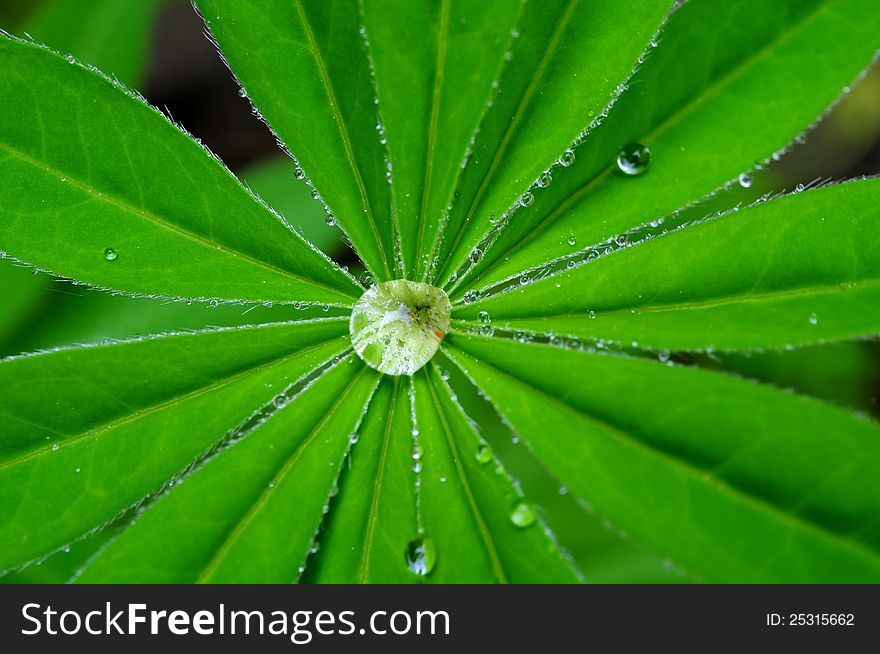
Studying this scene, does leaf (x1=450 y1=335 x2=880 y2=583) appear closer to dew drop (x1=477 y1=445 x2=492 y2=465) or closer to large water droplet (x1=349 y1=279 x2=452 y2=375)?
dew drop (x1=477 y1=445 x2=492 y2=465)

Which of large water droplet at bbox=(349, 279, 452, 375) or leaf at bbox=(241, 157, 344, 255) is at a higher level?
leaf at bbox=(241, 157, 344, 255)

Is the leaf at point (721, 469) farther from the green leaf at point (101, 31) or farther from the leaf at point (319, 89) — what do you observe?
the green leaf at point (101, 31)

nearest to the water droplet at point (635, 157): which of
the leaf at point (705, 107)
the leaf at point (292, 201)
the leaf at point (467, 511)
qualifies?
the leaf at point (705, 107)

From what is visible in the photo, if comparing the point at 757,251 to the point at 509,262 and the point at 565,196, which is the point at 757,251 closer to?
the point at 565,196

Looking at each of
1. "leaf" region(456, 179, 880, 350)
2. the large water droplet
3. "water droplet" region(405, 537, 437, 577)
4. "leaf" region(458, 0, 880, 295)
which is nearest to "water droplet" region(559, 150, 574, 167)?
"leaf" region(458, 0, 880, 295)

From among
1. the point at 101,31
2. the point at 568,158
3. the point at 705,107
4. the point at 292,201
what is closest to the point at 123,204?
the point at 568,158

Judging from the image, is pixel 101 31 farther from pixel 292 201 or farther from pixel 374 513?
pixel 374 513

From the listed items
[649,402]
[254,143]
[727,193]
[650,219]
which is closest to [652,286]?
[650,219]
